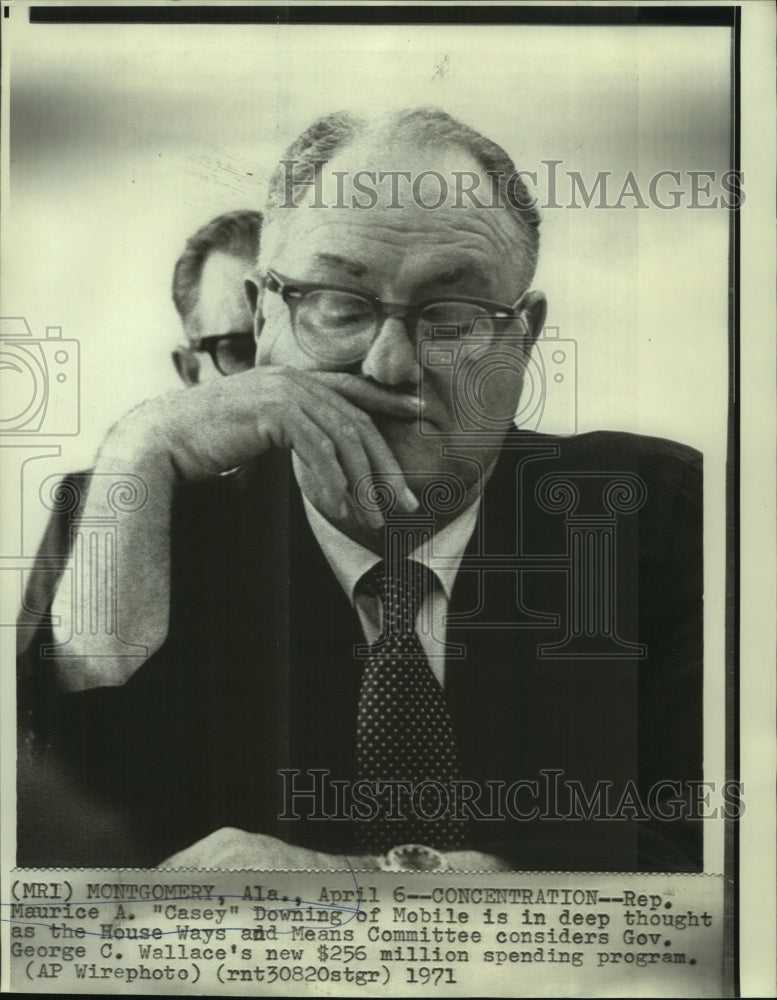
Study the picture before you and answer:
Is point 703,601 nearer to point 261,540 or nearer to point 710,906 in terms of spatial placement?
point 710,906

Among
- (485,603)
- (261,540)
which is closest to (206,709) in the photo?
(261,540)

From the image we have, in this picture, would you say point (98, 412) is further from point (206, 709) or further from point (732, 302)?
point (732, 302)

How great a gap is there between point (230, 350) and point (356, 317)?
0.36 meters

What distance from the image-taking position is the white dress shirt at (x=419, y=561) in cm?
255

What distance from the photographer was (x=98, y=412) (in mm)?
2588

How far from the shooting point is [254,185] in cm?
257

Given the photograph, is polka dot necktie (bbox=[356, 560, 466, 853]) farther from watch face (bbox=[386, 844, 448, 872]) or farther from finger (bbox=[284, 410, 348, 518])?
finger (bbox=[284, 410, 348, 518])

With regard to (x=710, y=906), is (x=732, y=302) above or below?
above

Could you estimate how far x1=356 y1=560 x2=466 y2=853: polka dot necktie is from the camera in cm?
253

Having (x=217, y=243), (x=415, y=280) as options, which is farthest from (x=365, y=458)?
(x=217, y=243)

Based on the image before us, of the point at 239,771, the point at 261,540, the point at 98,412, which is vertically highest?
the point at 98,412

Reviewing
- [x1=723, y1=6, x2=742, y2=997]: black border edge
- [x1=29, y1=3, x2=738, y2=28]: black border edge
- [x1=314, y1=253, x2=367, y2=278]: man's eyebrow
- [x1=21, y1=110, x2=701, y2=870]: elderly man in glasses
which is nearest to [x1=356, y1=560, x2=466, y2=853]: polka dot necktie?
[x1=21, y1=110, x2=701, y2=870]: elderly man in glasses

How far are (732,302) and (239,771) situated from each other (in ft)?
6.20

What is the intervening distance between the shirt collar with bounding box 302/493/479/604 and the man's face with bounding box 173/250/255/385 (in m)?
0.47
